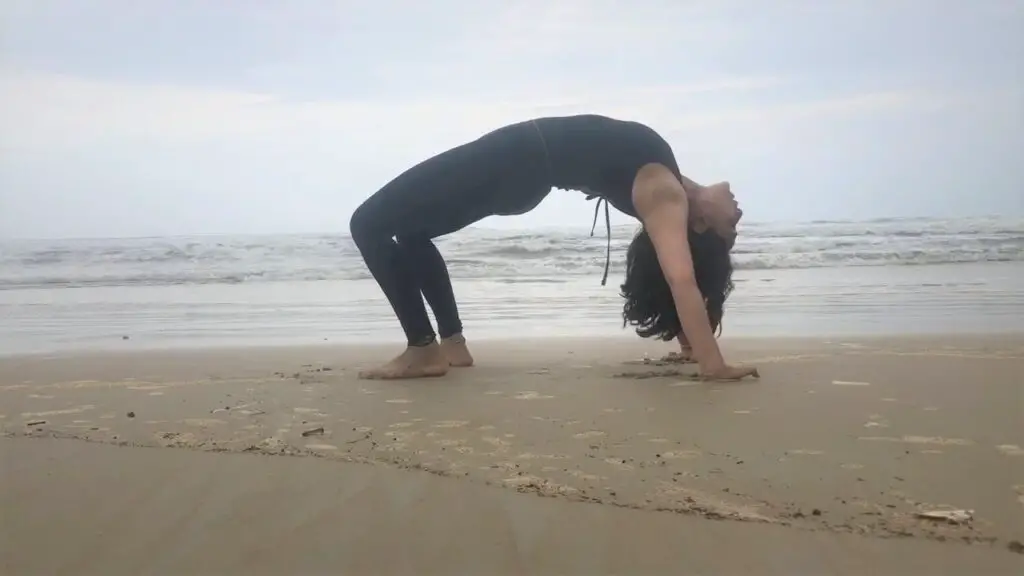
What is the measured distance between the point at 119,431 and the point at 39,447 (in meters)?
0.20

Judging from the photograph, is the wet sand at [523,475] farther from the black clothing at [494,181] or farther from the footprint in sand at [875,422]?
the black clothing at [494,181]

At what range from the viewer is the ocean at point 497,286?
5.12 meters

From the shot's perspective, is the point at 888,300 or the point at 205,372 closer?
the point at 205,372

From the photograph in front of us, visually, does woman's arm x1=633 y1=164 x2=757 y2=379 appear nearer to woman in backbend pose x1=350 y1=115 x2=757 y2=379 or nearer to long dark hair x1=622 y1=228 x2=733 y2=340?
woman in backbend pose x1=350 y1=115 x2=757 y2=379

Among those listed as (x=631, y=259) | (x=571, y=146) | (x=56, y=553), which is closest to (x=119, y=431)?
(x=56, y=553)

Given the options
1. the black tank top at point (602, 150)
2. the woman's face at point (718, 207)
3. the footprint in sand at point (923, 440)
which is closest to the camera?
the footprint in sand at point (923, 440)

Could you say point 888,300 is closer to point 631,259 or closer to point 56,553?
point 631,259

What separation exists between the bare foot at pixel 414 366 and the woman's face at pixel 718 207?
44.4 inches

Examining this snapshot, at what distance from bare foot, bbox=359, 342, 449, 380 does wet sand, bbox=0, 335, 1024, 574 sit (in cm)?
16

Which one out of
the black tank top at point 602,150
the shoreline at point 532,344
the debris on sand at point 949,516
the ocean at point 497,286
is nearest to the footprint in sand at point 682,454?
the debris on sand at point 949,516

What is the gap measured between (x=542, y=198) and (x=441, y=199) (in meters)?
0.38

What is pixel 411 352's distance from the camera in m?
3.08

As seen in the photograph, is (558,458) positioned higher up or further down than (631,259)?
further down

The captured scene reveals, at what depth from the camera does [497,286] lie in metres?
8.90
